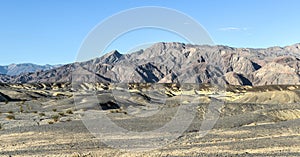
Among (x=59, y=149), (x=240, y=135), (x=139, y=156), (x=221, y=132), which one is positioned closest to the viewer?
(x=139, y=156)

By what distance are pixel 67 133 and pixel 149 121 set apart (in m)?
10.7

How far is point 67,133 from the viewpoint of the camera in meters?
25.7

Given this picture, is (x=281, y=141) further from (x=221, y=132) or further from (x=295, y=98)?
(x=295, y=98)

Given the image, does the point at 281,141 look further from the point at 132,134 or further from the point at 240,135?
the point at 132,134

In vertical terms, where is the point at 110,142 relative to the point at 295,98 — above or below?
above

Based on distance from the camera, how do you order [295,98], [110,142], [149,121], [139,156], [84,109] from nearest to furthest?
[139,156] < [110,142] < [149,121] < [84,109] < [295,98]

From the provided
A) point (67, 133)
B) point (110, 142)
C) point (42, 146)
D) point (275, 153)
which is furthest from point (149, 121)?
point (275, 153)

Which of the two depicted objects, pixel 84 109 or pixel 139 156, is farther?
pixel 84 109

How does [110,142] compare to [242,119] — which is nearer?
[110,142]

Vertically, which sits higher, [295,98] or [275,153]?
[275,153]

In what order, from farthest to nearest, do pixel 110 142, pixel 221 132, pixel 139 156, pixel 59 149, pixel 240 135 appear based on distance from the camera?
1. pixel 221 132
2. pixel 240 135
3. pixel 110 142
4. pixel 59 149
5. pixel 139 156

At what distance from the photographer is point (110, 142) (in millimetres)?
22312

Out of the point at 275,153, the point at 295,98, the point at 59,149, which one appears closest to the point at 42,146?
the point at 59,149

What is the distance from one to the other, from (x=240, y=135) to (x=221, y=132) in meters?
2.06
